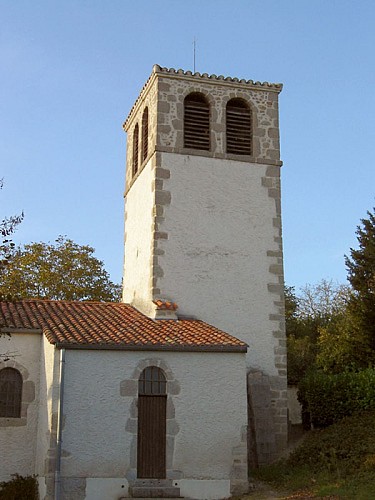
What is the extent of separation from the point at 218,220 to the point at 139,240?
99.6 inches

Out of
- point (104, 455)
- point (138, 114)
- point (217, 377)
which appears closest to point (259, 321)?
point (217, 377)

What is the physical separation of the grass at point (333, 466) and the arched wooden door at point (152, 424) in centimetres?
265

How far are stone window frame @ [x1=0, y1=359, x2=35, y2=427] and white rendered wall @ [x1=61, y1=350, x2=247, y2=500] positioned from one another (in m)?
1.96

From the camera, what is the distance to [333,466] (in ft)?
48.0

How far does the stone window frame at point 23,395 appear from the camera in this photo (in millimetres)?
15430

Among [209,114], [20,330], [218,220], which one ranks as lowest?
[20,330]

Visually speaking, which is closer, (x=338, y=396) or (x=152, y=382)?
(x=152, y=382)

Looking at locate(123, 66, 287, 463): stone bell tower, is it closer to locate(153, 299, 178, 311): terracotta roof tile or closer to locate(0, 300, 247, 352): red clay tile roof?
locate(153, 299, 178, 311): terracotta roof tile

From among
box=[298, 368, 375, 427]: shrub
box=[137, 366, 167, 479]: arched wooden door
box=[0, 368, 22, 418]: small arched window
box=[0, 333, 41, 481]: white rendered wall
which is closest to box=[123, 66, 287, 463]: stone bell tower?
box=[298, 368, 375, 427]: shrub

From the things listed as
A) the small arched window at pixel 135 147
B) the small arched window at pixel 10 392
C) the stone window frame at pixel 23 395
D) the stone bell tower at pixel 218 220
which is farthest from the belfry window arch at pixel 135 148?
the small arched window at pixel 10 392

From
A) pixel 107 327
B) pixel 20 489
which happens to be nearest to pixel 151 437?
pixel 107 327

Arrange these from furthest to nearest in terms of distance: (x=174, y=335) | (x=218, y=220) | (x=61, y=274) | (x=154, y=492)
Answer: (x=61, y=274) → (x=218, y=220) → (x=174, y=335) → (x=154, y=492)

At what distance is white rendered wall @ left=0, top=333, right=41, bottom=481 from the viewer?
49.9ft

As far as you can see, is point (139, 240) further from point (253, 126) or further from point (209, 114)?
point (253, 126)
